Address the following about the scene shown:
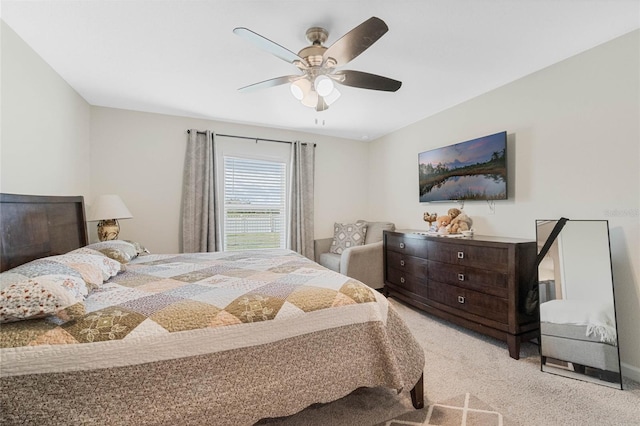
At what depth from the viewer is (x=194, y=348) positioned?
1.12 m

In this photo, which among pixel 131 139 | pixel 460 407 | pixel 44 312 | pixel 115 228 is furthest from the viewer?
pixel 131 139

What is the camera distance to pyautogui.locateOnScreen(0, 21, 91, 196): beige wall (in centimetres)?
189

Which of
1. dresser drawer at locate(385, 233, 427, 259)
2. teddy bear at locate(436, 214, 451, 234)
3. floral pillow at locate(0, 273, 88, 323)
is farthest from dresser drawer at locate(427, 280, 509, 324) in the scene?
floral pillow at locate(0, 273, 88, 323)

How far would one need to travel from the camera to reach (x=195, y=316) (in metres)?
1.19

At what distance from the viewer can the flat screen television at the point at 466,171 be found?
8.82 feet

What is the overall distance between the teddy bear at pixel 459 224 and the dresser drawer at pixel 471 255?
271mm

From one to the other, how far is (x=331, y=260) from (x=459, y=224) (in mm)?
1770

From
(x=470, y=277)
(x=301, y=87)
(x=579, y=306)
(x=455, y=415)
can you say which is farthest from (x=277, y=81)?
(x=579, y=306)

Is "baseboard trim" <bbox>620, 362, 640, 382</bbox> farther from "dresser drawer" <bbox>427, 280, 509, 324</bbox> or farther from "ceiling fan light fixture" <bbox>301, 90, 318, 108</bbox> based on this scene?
"ceiling fan light fixture" <bbox>301, 90, 318, 108</bbox>

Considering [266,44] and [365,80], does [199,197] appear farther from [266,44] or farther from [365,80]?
[365,80]

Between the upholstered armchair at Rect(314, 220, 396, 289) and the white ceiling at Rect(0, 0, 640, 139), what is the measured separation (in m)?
1.84

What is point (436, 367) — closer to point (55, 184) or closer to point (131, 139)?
point (55, 184)

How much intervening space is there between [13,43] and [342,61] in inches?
91.8

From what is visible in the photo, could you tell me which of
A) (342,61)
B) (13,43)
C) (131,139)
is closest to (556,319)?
(342,61)
